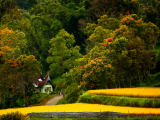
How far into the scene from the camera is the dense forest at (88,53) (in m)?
26.9

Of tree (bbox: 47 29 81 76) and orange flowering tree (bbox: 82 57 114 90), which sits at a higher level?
tree (bbox: 47 29 81 76)

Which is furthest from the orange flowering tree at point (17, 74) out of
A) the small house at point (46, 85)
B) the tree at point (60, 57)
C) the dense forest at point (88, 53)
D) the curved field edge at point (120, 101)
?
the small house at point (46, 85)

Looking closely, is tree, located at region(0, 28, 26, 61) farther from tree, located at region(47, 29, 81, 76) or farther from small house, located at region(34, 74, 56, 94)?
small house, located at region(34, 74, 56, 94)

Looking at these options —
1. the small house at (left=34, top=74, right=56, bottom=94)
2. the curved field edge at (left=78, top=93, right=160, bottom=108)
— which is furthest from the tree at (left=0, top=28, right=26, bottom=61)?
the curved field edge at (left=78, top=93, right=160, bottom=108)

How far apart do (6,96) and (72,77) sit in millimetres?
11339

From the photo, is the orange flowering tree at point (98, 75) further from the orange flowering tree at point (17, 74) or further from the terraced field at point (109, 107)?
the orange flowering tree at point (17, 74)

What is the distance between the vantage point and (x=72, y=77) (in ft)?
103

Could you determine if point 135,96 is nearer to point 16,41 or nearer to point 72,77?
point 72,77

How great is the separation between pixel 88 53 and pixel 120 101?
17.7 m

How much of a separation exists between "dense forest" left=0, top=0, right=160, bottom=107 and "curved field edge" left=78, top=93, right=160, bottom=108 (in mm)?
5642

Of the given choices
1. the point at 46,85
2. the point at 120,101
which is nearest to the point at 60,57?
the point at 46,85

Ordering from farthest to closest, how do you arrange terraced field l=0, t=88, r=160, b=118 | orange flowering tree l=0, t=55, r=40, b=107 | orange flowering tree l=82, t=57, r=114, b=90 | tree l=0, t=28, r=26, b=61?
tree l=0, t=28, r=26, b=61 → orange flowering tree l=0, t=55, r=40, b=107 → orange flowering tree l=82, t=57, r=114, b=90 → terraced field l=0, t=88, r=160, b=118

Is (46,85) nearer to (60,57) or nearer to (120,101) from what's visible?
(60,57)

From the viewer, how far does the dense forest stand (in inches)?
1061
